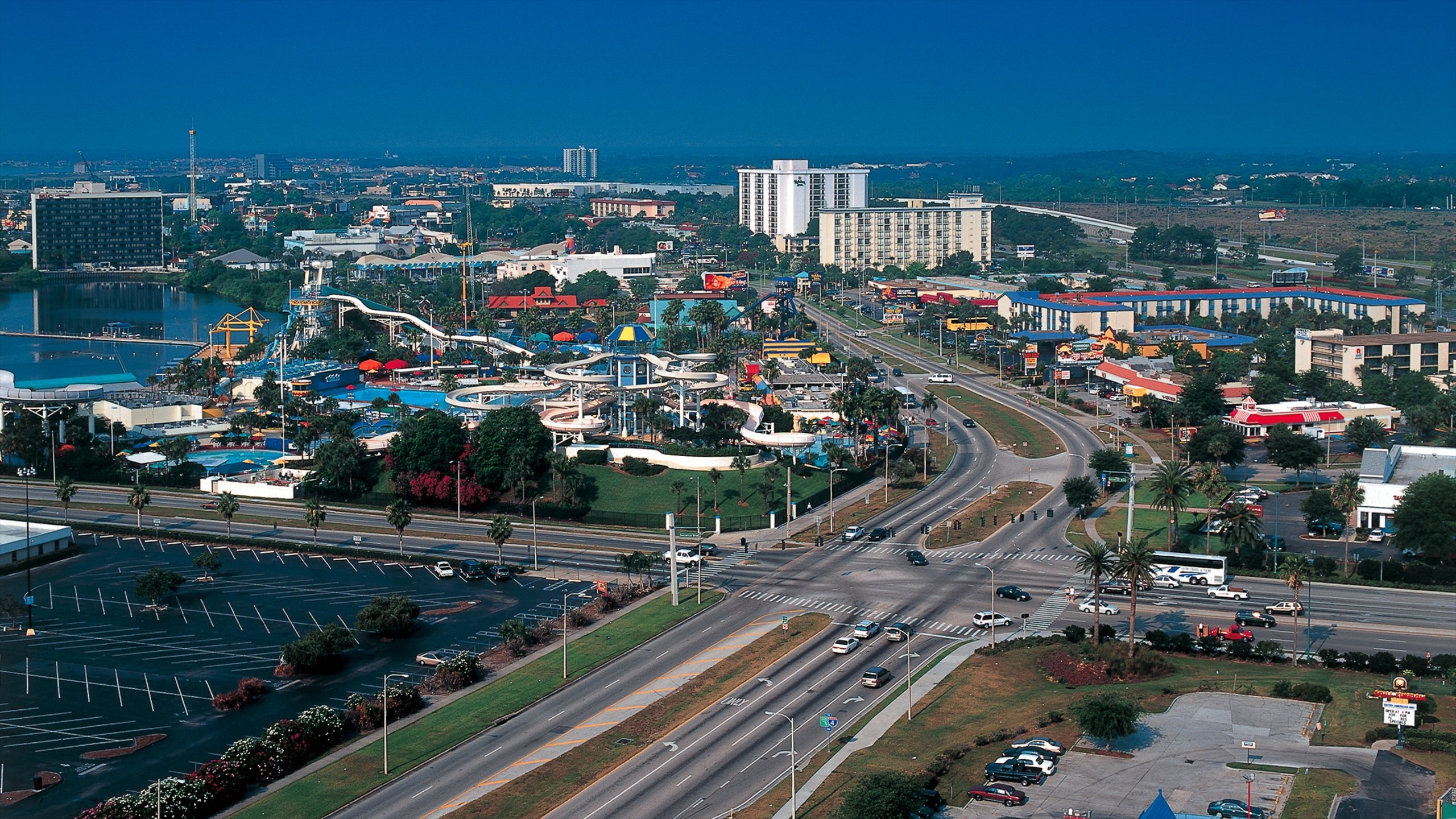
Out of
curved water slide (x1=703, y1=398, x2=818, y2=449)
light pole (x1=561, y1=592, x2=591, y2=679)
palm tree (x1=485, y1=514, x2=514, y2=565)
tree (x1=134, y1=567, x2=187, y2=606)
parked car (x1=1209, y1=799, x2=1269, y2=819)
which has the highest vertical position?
curved water slide (x1=703, y1=398, x2=818, y2=449)

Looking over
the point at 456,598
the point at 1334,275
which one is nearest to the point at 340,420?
the point at 456,598

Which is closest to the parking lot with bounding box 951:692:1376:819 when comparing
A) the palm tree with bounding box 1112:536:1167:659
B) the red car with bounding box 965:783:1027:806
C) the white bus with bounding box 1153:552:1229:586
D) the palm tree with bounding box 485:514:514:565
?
the red car with bounding box 965:783:1027:806

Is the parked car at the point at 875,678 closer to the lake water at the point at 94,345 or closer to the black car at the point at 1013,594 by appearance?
the black car at the point at 1013,594

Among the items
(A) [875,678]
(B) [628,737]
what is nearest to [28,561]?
(B) [628,737]

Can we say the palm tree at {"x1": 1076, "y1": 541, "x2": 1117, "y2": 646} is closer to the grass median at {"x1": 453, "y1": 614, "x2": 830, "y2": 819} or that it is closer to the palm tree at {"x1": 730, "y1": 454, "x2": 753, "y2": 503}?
the grass median at {"x1": 453, "y1": 614, "x2": 830, "y2": 819}

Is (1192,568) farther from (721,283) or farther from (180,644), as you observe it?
(721,283)
